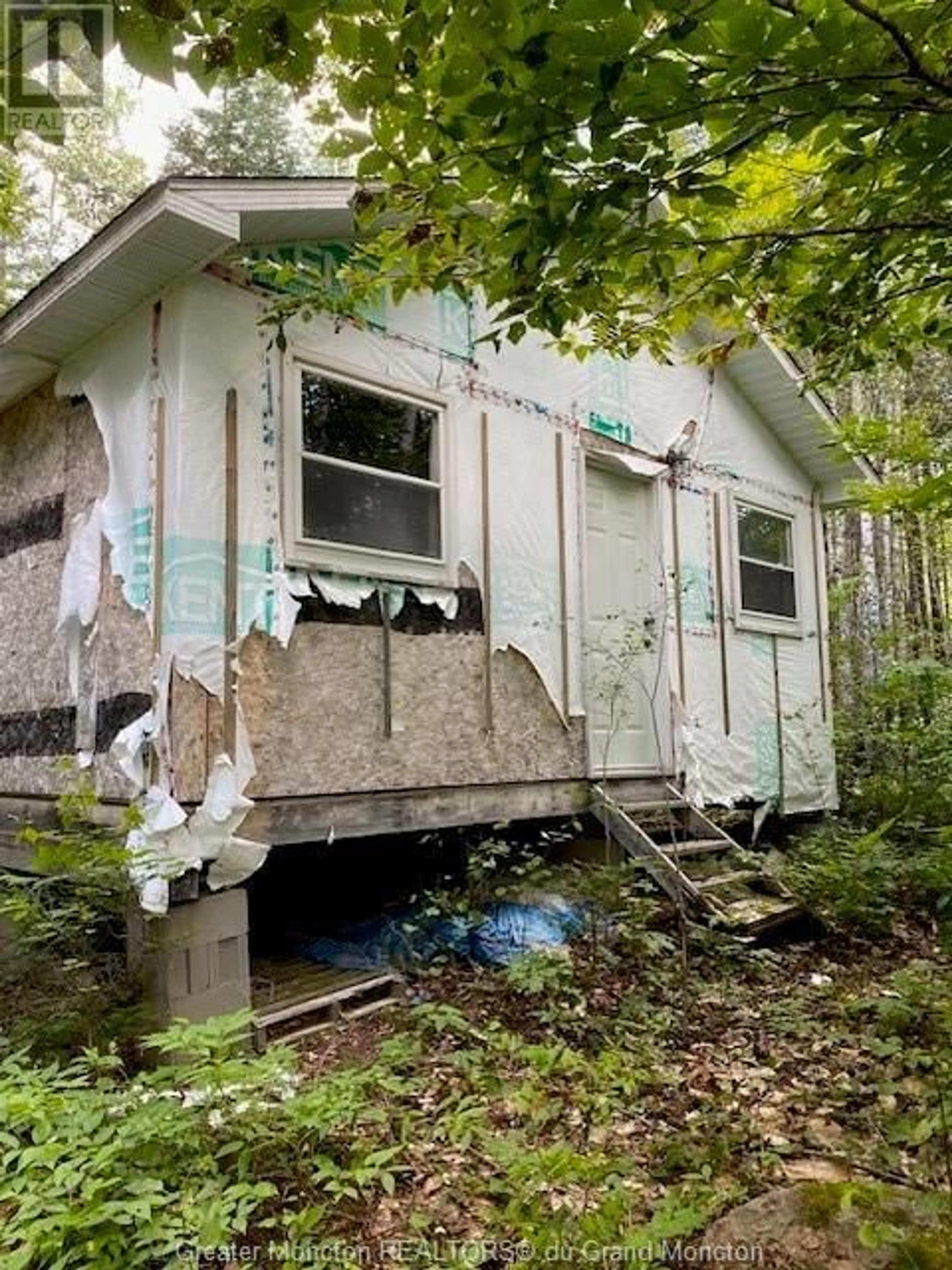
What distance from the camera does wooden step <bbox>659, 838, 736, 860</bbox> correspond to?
5875 millimetres

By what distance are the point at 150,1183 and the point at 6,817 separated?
136 inches

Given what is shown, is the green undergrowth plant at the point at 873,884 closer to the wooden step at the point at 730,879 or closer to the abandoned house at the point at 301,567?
the wooden step at the point at 730,879

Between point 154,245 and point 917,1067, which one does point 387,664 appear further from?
point 917,1067

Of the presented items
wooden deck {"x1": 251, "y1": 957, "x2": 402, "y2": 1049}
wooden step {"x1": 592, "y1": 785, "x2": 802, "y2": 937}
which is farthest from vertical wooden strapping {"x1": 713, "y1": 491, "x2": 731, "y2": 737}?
wooden deck {"x1": 251, "y1": 957, "x2": 402, "y2": 1049}

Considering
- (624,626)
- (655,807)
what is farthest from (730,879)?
(624,626)

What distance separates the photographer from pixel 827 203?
9.27ft

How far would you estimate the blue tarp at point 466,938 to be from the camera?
17.2 ft

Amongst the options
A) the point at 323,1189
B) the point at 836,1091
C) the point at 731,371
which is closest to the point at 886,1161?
the point at 836,1091

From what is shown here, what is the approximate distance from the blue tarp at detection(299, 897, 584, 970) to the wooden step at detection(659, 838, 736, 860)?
852mm

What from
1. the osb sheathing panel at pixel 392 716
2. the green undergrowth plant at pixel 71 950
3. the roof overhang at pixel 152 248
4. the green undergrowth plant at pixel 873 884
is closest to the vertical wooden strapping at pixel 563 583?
the osb sheathing panel at pixel 392 716

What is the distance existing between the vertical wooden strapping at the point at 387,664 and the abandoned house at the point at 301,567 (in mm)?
14

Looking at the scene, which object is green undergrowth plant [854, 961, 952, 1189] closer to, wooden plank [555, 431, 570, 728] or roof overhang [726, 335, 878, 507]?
wooden plank [555, 431, 570, 728]

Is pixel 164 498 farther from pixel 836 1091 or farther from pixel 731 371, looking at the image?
pixel 731 371

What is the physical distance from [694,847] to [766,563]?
335 cm
